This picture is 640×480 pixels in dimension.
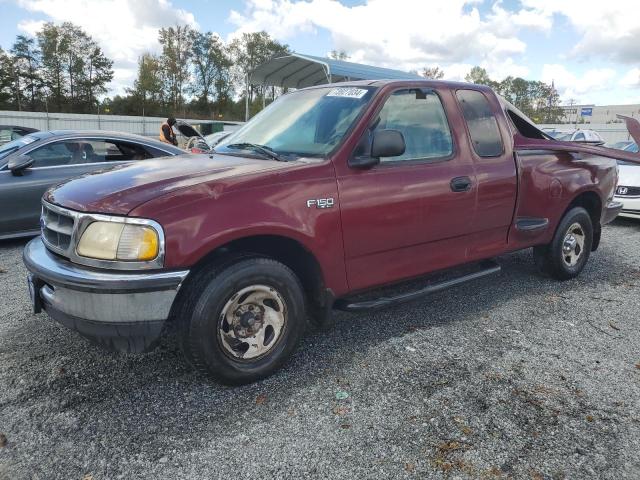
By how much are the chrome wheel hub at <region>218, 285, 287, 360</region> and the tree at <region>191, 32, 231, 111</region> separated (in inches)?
2832

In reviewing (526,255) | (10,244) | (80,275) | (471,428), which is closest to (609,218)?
(526,255)

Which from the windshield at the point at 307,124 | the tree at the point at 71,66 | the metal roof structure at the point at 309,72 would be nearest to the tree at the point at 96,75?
the tree at the point at 71,66

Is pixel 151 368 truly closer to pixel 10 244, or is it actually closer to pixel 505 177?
pixel 505 177

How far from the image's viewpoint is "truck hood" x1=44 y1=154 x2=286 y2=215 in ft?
8.71

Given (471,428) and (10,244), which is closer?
(471,428)

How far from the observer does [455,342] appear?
11.9ft

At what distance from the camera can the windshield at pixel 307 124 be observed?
134 inches

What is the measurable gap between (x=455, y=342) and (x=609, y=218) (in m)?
3.02

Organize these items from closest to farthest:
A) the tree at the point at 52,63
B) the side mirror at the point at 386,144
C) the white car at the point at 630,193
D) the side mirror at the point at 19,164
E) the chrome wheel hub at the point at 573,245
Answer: the side mirror at the point at 386,144, the chrome wheel hub at the point at 573,245, the side mirror at the point at 19,164, the white car at the point at 630,193, the tree at the point at 52,63

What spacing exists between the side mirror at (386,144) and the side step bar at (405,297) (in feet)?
3.37

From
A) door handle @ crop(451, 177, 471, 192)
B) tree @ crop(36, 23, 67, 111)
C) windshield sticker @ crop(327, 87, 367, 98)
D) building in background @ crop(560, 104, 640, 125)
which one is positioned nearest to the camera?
windshield sticker @ crop(327, 87, 367, 98)

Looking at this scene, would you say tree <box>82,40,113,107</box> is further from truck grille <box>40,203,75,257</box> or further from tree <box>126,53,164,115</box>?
truck grille <box>40,203,75,257</box>

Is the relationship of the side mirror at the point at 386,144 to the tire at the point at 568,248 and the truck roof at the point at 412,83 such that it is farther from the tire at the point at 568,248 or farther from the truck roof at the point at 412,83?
the tire at the point at 568,248

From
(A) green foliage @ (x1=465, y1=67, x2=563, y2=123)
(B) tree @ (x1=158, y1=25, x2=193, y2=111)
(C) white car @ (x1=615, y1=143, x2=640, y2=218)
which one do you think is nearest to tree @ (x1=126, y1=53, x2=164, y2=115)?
(B) tree @ (x1=158, y1=25, x2=193, y2=111)
